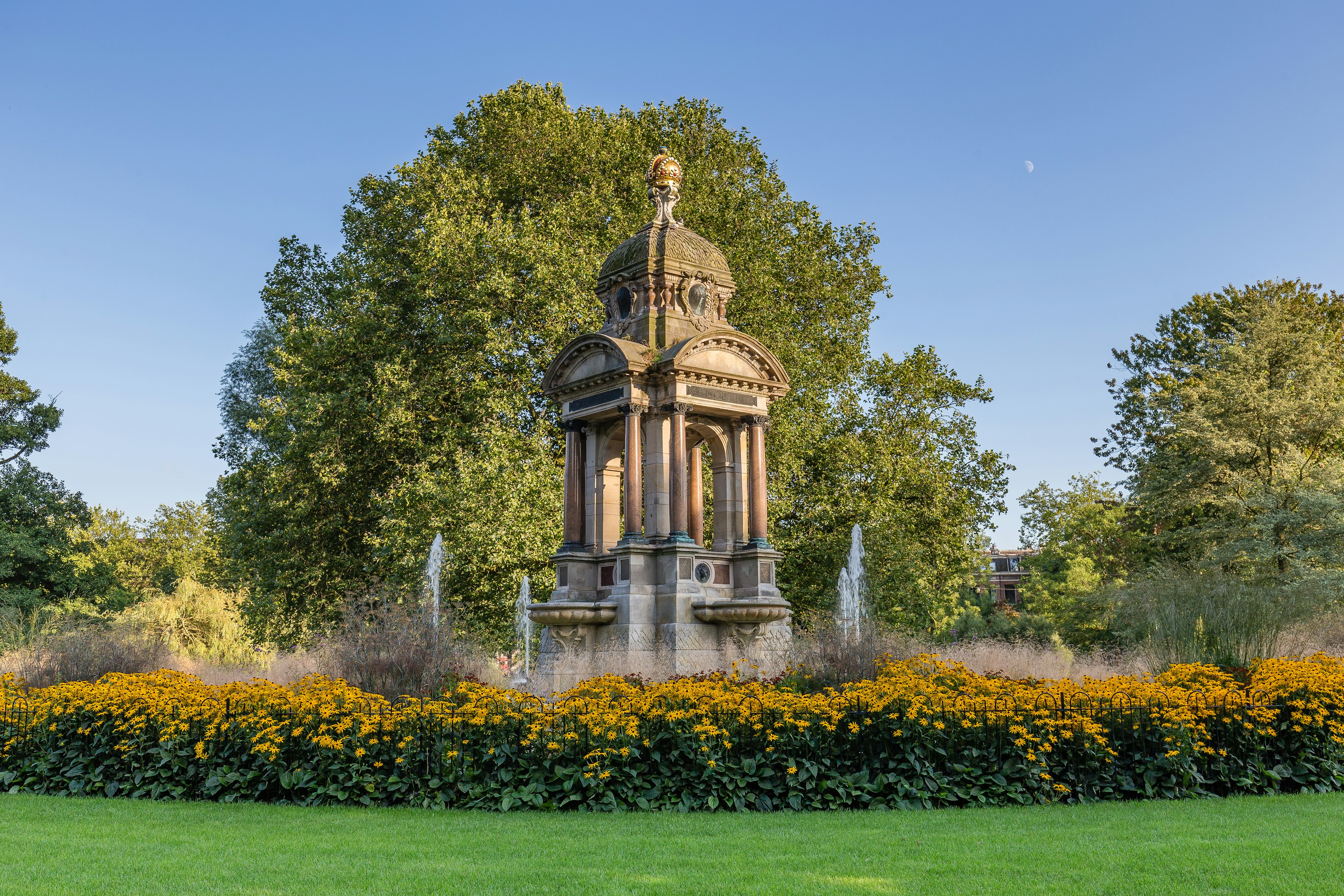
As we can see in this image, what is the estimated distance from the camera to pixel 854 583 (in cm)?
2489

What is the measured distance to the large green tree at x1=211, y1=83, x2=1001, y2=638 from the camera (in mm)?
23672

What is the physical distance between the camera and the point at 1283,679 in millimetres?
10531

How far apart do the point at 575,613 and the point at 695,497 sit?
3.55m

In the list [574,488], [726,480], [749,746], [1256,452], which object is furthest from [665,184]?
[1256,452]

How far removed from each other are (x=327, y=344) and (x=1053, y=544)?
35.7 meters

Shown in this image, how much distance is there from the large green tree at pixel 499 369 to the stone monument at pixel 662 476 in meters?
5.20

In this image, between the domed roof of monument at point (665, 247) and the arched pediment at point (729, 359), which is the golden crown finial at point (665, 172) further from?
the arched pediment at point (729, 359)

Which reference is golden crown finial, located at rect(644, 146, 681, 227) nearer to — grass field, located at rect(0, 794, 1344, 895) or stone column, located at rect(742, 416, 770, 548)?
stone column, located at rect(742, 416, 770, 548)

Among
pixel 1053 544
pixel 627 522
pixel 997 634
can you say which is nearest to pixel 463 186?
pixel 627 522

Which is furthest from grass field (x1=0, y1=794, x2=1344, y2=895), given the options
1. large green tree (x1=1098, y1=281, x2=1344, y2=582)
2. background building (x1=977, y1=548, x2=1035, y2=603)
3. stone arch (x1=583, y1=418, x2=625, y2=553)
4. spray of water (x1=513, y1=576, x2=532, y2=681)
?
background building (x1=977, y1=548, x2=1035, y2=603)

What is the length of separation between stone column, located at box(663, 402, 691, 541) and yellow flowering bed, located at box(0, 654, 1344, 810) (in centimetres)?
586

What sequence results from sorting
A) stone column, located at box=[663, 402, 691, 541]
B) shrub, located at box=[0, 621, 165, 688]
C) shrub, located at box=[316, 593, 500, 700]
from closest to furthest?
shrub, located at box=[316, 593, 500, 700] → shrub, located at box=[0, 621, 165, 688] → stone column, located at box=[663, 402, 691, 541]

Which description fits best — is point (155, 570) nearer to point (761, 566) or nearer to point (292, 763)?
point (761, 566)

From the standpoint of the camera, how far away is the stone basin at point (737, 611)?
15.5 metres
